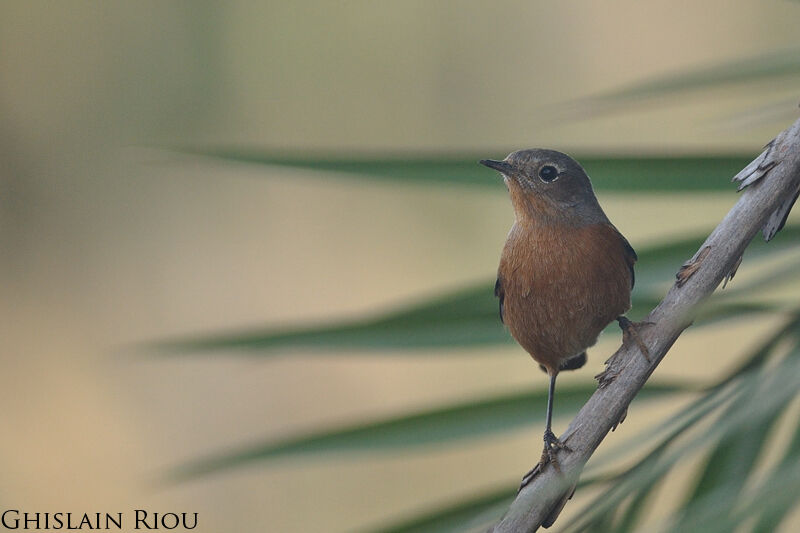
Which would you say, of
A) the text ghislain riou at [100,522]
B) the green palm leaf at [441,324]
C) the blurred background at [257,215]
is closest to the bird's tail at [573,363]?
the green palm leaf at [441,324]

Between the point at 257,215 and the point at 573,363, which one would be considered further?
the point at 257,215

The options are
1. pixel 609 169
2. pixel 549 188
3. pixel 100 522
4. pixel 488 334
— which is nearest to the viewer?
pixel 609 169

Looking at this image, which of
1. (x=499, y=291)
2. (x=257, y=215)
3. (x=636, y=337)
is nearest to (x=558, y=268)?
(x=499, y=291)

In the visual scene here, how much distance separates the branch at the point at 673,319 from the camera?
0.96m

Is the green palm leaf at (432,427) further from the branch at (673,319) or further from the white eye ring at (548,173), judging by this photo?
the branch at (673,319)

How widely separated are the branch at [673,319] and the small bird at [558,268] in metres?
0.20

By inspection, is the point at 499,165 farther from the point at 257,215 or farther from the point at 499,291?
the point at 257,215

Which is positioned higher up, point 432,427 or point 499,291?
point 499,291

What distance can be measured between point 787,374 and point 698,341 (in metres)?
6.78

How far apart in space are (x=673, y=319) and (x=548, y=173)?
3.05 feet

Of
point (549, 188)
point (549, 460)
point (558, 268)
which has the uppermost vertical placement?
point (549, 188)

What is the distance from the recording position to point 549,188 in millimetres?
1910

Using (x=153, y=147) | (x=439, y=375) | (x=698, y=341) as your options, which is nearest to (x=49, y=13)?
(x=439, y=375)

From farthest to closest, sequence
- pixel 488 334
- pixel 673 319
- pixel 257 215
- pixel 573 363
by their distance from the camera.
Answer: pixel 257 215 < pixel 488 334 < pixel 573 363 < pixel 673 319
